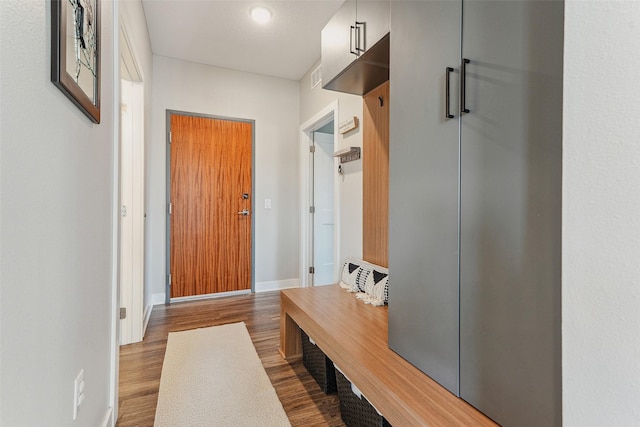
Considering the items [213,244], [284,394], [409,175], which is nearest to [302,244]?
[213,244]

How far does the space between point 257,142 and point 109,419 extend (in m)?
2.94

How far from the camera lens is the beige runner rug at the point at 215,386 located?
1.48m

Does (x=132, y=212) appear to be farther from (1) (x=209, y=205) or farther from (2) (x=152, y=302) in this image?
(2) (x=152, y=302)

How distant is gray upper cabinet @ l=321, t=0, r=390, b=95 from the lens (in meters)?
1.58

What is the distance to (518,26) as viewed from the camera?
2.64ft

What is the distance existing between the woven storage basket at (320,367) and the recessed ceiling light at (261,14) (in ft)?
8.28

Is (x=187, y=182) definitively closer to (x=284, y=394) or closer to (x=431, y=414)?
(x=284, y=394)

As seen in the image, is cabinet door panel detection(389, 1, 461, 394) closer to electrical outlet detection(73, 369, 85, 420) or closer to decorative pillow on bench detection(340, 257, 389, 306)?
decorative pillow on bench detection(340, 257, 389, 306)

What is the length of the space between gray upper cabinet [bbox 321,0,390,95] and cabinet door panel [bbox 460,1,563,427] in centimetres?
72

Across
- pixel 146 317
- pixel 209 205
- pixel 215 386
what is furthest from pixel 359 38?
pixel 146 317

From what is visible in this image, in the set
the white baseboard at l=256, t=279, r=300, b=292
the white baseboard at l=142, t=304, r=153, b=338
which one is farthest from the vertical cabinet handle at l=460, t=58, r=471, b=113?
the white baseboard at l=256, t=279, r=300, b=292

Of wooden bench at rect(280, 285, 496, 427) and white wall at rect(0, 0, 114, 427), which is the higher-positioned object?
white wall at rect(0, 0, 114, 427)

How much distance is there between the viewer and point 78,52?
0.96m
